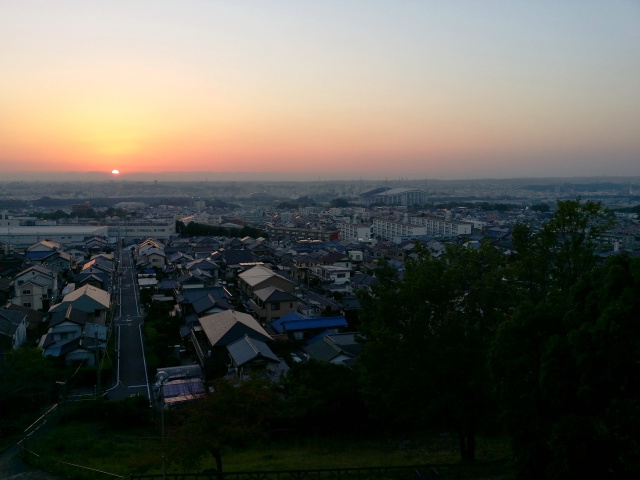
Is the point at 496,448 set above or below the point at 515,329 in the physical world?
below

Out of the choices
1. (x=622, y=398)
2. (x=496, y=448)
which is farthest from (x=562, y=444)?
(x=496, y=448)

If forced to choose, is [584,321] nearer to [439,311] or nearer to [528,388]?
[528,388]

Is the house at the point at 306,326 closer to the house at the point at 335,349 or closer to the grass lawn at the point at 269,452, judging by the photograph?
the house at the point at 335,349

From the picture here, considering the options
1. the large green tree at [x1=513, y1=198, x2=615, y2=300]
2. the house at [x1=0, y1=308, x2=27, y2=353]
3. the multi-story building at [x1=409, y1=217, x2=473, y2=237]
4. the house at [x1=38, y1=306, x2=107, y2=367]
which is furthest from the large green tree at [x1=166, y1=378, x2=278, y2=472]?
the multi-story building at [x1=409, y1=217, x2=473, y2=237]

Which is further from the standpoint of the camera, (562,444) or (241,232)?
(241,232)

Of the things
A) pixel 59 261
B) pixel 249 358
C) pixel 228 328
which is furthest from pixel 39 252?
pixel 249 358

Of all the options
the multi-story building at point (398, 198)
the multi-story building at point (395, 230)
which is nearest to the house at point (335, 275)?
the multi-story building at point (395, 230)

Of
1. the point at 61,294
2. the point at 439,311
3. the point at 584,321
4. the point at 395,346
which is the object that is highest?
the point at 584,321
